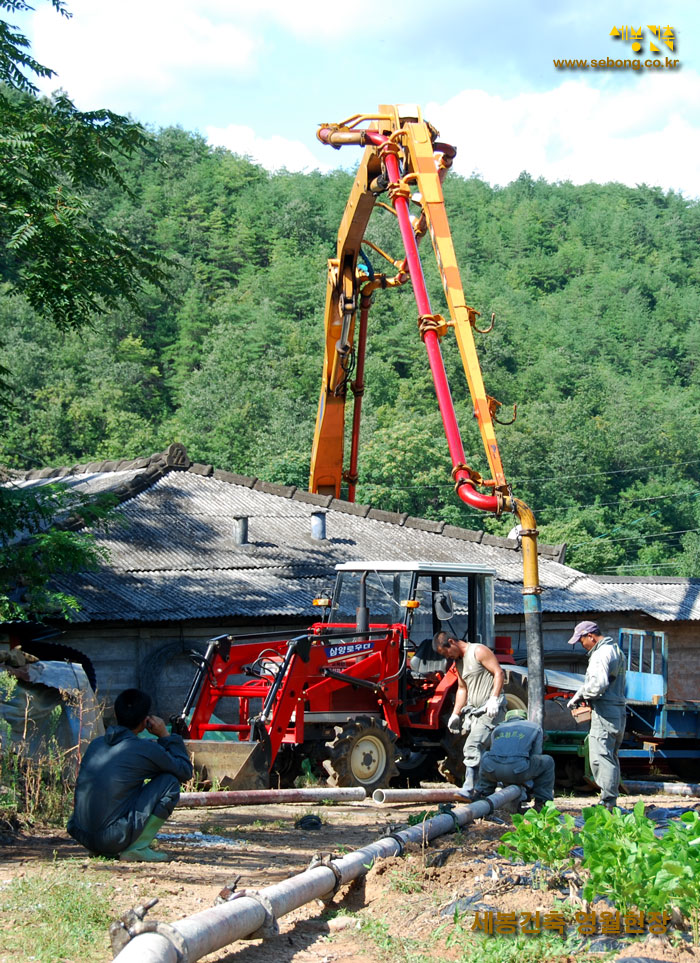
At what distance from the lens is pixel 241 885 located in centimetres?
691

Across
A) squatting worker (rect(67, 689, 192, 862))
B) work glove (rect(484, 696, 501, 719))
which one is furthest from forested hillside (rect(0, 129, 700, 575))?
squatting worker (rect(67, 689, 192, 862))

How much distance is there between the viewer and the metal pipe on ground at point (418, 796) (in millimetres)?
10023

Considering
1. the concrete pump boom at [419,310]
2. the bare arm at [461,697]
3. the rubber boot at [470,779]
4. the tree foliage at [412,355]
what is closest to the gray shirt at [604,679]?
the rubber boot at [470,779]

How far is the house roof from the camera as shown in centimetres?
1603

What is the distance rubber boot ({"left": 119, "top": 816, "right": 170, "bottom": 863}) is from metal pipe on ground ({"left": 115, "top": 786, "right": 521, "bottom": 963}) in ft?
4.13

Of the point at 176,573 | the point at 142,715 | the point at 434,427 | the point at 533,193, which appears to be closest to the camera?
the point at 142,715

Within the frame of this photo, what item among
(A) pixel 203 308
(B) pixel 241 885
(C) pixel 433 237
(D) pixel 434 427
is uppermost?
(A) pixel 203 308

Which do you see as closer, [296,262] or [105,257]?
[105,257]

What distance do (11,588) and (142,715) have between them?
464 centimetres

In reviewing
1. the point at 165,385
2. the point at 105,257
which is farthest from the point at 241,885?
the point at 165,385

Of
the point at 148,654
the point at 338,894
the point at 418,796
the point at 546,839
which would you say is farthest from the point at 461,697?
the point at 148,654

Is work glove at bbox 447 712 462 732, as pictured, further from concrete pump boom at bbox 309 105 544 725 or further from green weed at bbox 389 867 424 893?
green weed at bbox 389 867 424 893

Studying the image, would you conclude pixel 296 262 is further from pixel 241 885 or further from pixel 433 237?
pixel 241 885

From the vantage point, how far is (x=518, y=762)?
907cm
